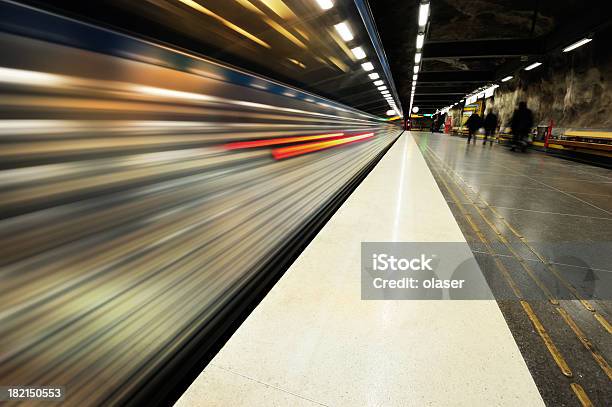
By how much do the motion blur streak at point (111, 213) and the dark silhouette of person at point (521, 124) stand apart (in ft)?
46.9

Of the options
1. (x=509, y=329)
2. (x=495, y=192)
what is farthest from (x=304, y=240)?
(x=495, y=192)

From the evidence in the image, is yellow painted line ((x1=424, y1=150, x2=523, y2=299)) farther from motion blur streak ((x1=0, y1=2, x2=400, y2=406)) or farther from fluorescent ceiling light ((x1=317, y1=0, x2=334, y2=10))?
fluorescent ceiling light ((x1=317, y1=0, x2=334, y2=10))

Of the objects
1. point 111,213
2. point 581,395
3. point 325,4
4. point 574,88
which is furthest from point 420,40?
point 111,213

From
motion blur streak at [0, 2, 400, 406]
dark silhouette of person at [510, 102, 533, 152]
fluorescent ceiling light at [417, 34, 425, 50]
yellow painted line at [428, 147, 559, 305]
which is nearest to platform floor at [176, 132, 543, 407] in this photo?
motion blur streak at [0, 2, 400, 406]

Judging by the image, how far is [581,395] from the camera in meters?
1.16

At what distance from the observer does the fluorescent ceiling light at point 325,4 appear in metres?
2.93

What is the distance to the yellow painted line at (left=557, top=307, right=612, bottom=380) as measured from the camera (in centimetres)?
130

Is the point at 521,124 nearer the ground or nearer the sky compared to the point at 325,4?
nearer the ground

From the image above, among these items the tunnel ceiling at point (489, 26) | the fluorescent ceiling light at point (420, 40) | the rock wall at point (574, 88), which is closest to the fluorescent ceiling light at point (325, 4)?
the tunnel ceiling at point (489, 26)

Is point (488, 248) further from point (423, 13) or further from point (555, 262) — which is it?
point (423, 13)

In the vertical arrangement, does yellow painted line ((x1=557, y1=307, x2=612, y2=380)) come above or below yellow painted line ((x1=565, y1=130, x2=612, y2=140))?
below

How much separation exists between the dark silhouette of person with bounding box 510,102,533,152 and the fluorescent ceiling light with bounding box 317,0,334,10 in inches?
494

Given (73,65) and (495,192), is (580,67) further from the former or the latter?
(73,65)

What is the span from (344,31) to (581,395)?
14.4ft
